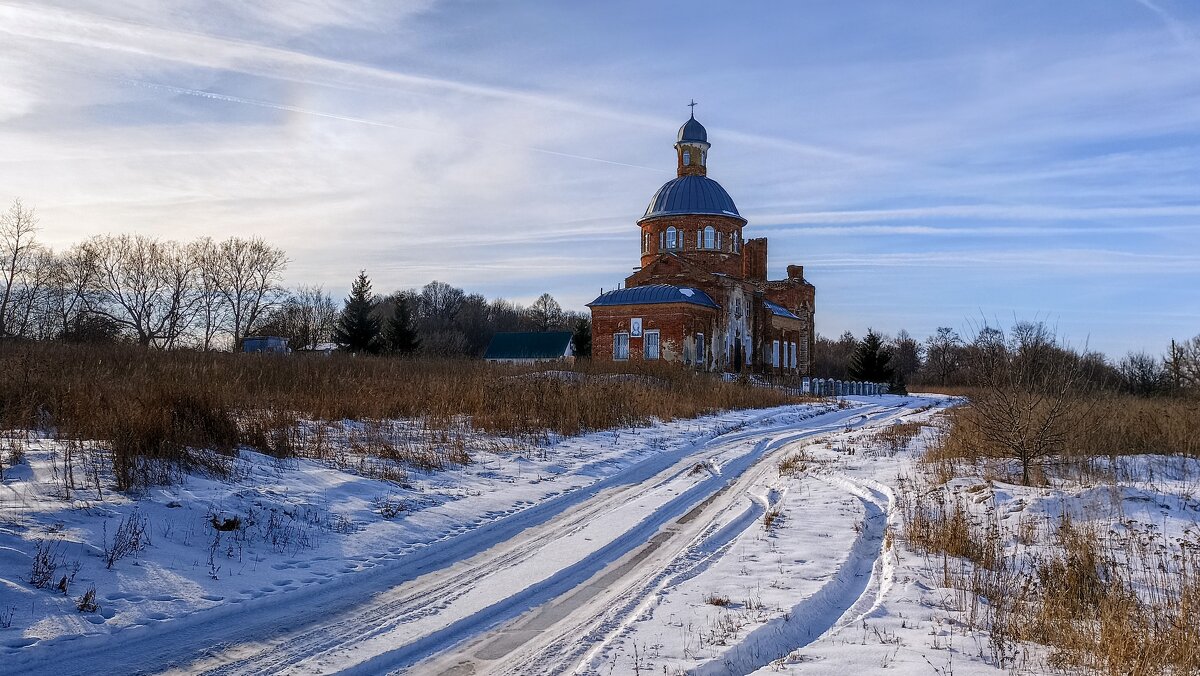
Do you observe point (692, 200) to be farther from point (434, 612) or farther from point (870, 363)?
point (434, 612)

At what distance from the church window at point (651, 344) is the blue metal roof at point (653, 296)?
5.54 feet

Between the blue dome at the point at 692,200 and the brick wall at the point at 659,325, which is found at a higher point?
the blue dome at the point at 692,200

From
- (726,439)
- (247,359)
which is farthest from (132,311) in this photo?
(726,439)

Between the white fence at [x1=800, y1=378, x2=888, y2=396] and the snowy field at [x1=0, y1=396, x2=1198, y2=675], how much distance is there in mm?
29386

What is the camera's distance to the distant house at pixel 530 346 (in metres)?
62.3

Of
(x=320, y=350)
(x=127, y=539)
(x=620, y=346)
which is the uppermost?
(x=620, y=346)

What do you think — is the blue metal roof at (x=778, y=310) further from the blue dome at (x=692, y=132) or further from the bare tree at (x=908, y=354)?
the bare tree at (x=908, y=354)

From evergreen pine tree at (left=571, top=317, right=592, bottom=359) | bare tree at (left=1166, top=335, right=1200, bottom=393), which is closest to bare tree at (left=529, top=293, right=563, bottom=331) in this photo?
evergreen pine tree at (left=571, top=317, right=592, bottom=359)

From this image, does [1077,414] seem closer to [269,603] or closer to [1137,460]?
[1137,460]

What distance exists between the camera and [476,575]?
248 inches

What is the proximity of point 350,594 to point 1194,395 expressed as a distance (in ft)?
80.7

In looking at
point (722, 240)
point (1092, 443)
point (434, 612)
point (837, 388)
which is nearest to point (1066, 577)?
point (434, 612)

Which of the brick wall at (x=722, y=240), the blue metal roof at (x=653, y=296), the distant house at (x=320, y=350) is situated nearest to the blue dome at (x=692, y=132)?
the brick wall at (x=722, y=240)

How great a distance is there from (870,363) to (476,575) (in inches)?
2013
